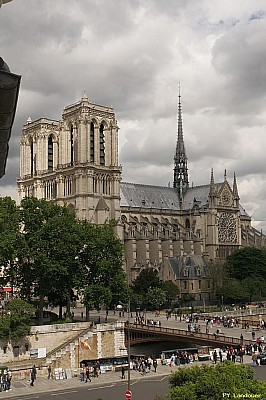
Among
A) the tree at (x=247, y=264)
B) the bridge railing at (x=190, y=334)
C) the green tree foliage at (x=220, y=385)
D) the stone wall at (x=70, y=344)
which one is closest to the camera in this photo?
the green tree foliage at (x=220, y=385)

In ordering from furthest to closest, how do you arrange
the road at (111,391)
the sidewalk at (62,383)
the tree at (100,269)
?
the tree at (100,269)
the sidewalk at (62,383)
the road at (111,391)

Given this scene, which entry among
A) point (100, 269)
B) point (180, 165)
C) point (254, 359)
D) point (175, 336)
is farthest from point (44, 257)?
point (180, 165)

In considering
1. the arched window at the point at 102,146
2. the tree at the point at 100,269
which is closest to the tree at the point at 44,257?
the tree at the point at 100,269

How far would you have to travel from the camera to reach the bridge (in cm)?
5272

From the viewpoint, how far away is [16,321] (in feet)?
174

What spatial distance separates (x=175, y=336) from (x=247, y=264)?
5151cm

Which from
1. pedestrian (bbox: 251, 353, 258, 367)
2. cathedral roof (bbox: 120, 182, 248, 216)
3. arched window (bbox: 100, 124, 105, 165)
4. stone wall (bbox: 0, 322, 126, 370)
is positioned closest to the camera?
pedestrian (bbox: 251, 353, 258, 367)

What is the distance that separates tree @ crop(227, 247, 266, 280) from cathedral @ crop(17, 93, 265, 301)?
5343 mm

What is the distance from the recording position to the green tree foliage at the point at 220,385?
21.0 metres

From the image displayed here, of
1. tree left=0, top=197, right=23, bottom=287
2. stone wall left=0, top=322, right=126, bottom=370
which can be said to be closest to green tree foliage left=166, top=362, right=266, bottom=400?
stone wall left=0, top=322, right=126, bottom=370

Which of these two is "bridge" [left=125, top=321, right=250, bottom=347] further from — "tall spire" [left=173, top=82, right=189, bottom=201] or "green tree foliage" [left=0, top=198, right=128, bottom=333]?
"tall spire" [left=173, top=82, right=189, bottom=201]

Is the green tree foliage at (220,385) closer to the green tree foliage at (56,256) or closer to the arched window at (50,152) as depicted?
the green tree foliage at (56,256)

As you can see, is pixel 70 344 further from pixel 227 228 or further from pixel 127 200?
pixel 227 228

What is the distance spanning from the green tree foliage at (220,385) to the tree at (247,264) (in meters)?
81.0
